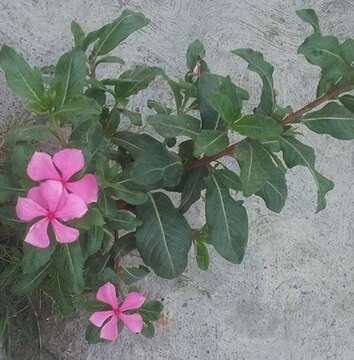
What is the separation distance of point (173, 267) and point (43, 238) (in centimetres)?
45

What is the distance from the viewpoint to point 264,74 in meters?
1.50

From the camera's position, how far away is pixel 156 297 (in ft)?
6.95

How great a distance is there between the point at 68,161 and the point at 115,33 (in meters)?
0.53

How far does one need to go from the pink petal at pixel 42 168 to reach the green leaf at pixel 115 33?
20.0 inches

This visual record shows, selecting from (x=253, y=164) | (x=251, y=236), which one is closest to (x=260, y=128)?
(x=253, y=164)

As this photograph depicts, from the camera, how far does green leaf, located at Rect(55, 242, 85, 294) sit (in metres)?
1.40

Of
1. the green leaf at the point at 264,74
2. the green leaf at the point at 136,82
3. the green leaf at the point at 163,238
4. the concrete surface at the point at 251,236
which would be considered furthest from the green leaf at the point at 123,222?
the concrete surface at the point at 251,236

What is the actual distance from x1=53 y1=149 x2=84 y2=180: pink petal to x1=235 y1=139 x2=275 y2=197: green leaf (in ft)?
1.18

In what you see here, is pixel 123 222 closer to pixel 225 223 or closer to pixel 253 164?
pixel 225 223

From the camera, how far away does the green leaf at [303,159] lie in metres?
1.40

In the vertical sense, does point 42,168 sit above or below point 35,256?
above

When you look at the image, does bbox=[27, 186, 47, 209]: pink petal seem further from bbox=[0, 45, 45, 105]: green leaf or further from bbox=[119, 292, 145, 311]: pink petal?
bbox=[119, 292, 145, 311]: pink petal

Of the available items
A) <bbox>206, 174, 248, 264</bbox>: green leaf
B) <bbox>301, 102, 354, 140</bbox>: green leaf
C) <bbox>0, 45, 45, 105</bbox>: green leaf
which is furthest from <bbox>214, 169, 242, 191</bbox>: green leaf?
<bbox>0, 45, 45, 105</bbox>: green leaf

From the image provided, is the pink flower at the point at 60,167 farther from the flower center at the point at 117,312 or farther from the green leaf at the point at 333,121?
the green leaf at the point at 333,121
